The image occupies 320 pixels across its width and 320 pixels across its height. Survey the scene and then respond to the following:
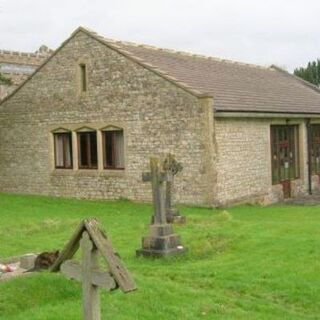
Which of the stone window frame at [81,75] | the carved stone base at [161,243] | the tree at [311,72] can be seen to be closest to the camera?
the carved stone base at [161,243]

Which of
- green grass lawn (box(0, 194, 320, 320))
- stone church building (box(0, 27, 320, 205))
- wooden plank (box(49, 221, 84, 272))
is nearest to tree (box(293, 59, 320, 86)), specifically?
stone church building (box(0, 27, 320, 205))

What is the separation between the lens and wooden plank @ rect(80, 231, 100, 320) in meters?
5.75

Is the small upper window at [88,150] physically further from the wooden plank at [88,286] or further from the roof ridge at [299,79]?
the wooden plank at [88,286]

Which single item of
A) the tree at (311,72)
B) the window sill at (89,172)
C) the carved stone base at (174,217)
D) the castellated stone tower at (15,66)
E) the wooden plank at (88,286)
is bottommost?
the carved stone base at (174,217)

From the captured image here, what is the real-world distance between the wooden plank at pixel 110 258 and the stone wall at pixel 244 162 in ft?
51.6

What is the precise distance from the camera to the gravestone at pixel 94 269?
5527 mm

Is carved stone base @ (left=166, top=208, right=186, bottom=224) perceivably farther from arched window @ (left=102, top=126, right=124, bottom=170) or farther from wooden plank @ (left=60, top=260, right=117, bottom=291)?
wooden plank @ (left=60, top=260, right=117, bottom=291)

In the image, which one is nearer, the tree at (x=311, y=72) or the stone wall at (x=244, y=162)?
the stone wall at (x=244, y=162)

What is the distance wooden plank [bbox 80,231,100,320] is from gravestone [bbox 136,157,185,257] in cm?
609

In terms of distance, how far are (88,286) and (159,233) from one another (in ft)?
21.0

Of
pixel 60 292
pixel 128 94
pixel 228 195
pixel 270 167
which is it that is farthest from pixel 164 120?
pixel 60 292

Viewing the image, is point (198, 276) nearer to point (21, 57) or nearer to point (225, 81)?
point (225, 81)

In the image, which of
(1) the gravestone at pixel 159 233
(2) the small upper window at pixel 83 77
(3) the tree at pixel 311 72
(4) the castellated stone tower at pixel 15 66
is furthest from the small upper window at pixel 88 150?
(3) the tree at pixel 311 72

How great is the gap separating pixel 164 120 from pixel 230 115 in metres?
2.31
